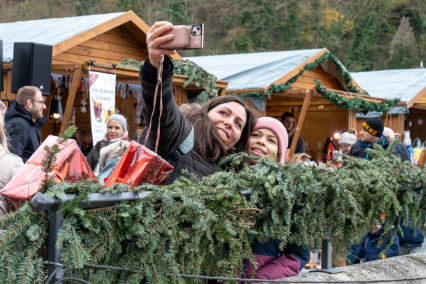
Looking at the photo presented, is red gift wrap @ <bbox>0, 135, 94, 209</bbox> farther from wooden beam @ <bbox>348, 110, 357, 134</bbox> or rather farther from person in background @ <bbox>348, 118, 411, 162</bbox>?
wooden beam @ <bbox>348, 110, 357, 134</bbox>

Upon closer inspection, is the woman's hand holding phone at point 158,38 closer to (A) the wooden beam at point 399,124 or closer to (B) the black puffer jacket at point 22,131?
(B) the black puffer jacket at point 22,131

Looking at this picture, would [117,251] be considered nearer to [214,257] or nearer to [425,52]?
[214,257]

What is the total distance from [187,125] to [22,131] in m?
3.55

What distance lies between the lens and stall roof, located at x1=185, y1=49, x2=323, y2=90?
12484 mm

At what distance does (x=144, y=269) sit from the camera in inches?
80.0

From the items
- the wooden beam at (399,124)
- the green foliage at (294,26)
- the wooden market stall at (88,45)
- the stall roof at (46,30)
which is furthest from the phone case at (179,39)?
the green foliage at (294,26)

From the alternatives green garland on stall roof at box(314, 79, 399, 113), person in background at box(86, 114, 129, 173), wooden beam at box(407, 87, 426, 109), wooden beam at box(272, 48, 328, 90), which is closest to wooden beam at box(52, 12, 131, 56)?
person in background at box(86, 114, 129, 173)

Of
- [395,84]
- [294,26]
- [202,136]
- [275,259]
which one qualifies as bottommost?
[275,259]

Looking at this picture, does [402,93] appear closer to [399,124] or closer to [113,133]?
[399,124]

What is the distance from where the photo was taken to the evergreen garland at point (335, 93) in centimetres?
1221

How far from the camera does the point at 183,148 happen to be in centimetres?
281

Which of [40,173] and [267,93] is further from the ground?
[267,93]

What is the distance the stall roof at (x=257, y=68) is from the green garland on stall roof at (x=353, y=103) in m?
0.86

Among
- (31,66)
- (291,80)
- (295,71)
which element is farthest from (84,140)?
(295,71)
